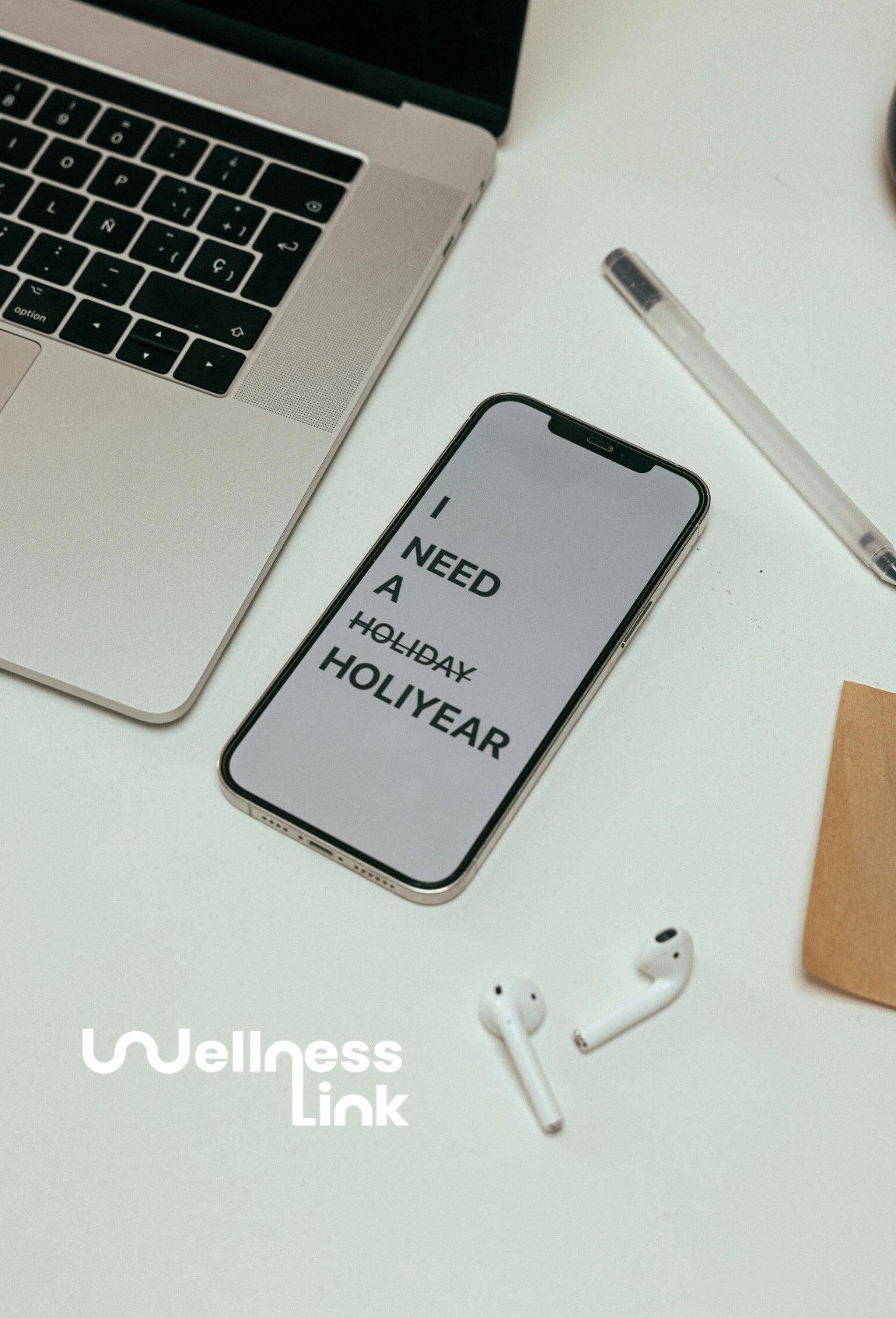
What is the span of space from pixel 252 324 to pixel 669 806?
0.30 metres

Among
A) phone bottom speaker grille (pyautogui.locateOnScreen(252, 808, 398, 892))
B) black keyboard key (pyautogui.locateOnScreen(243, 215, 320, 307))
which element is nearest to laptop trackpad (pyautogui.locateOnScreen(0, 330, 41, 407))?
black keyboard key (pyautogui.locateOnScreen(243, 215, 320, 307))

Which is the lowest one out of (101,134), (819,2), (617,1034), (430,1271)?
(430,1271)

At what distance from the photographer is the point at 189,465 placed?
0.49 m

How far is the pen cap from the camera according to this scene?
560mm

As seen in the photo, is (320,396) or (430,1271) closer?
(430,1271)

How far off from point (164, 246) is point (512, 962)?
0.37m

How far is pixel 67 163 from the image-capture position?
0.54 metres

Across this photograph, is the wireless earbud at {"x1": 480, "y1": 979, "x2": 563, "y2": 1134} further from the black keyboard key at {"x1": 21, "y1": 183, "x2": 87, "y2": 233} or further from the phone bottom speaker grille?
the black keyboard key at {"x1": 21, "y1": 183, "x2": 87, "y2": 233}

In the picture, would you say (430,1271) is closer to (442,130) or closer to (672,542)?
(672,542)

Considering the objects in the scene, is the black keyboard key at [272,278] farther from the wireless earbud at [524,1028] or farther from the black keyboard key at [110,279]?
the wireless earbud at [524,1028]

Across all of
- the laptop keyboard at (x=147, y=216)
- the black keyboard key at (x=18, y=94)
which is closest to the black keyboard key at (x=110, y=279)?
the laptop keyboard at (x=147, y=216)

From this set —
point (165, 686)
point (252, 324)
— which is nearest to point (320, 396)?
point (252, 324)

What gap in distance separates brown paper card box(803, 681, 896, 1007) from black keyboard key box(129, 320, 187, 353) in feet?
1.13

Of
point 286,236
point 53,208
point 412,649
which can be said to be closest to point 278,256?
point 286,236
